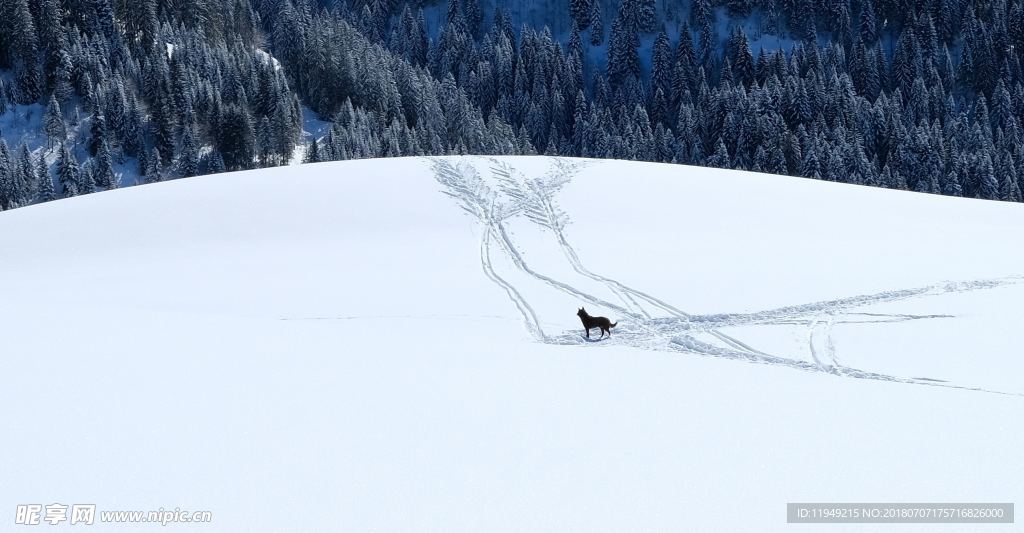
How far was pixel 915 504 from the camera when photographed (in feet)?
30.3

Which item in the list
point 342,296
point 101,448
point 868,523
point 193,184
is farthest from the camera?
point 193,184

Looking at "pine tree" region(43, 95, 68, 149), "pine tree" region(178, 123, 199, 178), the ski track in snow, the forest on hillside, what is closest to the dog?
the ski track in snow

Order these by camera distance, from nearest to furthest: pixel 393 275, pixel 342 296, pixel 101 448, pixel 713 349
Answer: pixel 101 448 < pixel 713 349 < pixel 342 296 < pixel 393 275

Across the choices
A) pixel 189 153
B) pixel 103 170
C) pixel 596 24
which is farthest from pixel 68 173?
pixel 596 24

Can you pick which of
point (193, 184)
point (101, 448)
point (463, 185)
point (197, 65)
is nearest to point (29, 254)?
point (193, 184)

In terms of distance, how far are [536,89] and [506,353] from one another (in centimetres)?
12802

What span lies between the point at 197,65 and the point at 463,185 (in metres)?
94.3

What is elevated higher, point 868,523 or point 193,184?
point 193,184

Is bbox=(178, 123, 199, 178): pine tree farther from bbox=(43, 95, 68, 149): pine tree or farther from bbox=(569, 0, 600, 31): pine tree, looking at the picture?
bbox=(569, 0, 600, 31): pine tree

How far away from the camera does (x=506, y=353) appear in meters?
14.6

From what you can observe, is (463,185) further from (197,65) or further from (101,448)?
(197,65)

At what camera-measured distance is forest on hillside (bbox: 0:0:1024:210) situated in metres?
96.9

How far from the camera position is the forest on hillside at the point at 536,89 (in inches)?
3814

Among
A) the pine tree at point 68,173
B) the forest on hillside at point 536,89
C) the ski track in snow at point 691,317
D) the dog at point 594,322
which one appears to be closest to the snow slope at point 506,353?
the ski track in snow at point 691,317
